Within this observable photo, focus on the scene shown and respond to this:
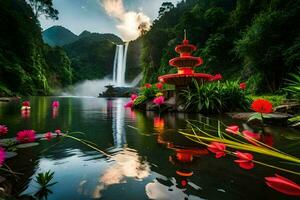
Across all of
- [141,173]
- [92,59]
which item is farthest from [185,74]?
[92,59]

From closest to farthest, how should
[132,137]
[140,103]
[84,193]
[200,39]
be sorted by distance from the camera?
1. [84,193]
2. [132,137]
3. [140,103]
4. [200,39]

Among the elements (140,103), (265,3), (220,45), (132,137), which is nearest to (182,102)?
(140,103)

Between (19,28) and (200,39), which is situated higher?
(19,28)

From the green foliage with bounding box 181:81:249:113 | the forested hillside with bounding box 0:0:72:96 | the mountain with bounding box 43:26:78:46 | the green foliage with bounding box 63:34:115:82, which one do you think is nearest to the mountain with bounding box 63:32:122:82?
the green foliage with bounding box 63:34:115:82

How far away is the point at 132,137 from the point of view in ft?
11.2

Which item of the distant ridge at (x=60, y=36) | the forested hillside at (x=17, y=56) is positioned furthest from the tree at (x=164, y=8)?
the distant ridge at (x=60, y=36)

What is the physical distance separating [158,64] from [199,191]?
38.1 m

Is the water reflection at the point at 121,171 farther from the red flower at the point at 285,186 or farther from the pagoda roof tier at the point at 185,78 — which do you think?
the pagoda roof tier at the point at 185,78

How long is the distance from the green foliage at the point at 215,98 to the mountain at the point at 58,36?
13485cm

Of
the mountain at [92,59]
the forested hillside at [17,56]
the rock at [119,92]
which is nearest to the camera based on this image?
the forested hillside at [17,56]

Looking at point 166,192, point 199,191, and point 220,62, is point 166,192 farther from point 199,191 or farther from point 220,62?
point 220,62

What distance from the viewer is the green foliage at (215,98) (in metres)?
8.01

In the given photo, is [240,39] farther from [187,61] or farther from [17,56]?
[17,56]

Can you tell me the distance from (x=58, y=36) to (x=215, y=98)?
469 feet
